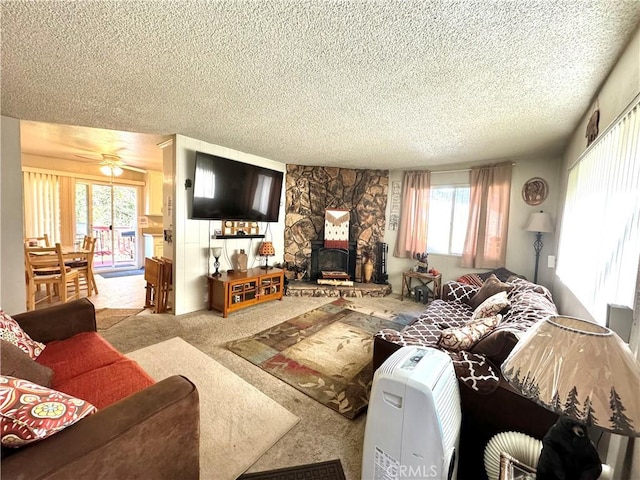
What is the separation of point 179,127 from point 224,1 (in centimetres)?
209

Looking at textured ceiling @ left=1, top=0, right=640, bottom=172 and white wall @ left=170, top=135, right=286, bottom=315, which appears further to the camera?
white wall @ left=170, top=135, right=286, bottom=315

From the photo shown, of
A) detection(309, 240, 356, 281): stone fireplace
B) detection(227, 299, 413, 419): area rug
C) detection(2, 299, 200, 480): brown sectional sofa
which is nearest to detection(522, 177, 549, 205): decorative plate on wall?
detection(227, 299, 413, 419): area rug

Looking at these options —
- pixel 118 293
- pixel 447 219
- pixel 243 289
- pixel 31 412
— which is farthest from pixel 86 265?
pixel 447 219

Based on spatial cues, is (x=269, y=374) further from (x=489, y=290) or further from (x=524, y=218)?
(x=524, y=218)

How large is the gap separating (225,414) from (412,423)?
129 cm

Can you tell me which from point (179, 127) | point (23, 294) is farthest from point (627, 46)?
point (23, 294)

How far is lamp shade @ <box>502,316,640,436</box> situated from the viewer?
2.23 ft

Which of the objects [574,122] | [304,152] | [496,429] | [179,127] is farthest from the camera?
[304,152]

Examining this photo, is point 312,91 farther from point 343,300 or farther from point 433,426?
point 343,300

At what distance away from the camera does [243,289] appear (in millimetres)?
3658

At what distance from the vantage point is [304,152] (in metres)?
3.85

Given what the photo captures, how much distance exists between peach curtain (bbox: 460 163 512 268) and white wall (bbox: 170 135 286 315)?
3.70 m

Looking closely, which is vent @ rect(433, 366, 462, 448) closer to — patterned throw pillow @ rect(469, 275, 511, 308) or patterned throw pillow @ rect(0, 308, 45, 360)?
patterned throw pillow @ rect(469, 275, 511, 308)

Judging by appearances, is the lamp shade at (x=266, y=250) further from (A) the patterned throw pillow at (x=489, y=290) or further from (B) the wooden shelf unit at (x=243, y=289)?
(A) the patterned throw pillow at (x=489, y=290)
